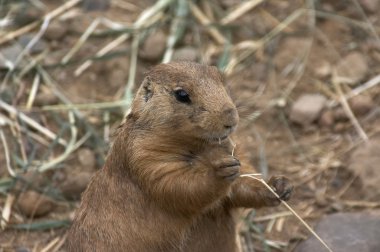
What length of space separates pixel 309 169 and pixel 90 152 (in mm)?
1685

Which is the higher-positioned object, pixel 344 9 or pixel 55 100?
pixel 344 9

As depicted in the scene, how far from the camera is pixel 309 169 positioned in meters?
6.54

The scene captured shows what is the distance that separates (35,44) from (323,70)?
251 centimetres

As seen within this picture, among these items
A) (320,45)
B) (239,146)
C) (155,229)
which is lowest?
(155,229)

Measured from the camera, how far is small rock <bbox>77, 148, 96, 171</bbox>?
6590 millimetres

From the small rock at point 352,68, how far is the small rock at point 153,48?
1.52 m

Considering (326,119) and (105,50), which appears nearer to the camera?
(326,119)

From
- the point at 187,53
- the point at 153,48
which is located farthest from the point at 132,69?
the point at 187,53

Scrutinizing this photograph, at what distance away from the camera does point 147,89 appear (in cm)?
483

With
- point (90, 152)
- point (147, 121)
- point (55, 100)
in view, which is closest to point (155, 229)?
point (147, 121)

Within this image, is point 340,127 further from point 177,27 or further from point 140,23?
point 140,23

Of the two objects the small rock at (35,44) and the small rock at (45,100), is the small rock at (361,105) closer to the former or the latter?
the small rock at (45,100)

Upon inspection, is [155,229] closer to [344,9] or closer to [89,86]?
[89,86]

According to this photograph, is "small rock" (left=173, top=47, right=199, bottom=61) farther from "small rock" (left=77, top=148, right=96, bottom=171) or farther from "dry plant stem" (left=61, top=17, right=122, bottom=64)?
"small rock" (left=77, top=148, right=96, bottom=171)
